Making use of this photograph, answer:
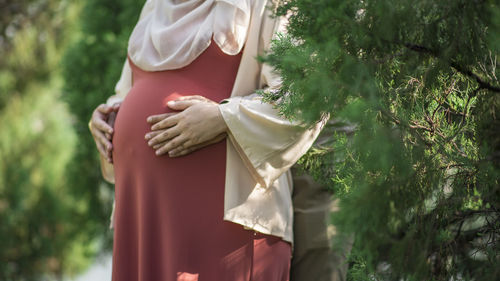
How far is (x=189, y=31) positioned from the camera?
85.6 inches

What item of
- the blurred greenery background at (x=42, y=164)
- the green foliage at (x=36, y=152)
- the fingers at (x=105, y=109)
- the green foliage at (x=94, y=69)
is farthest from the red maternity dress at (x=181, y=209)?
the green foliage at (x=36, y=152)

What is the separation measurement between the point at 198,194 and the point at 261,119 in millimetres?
331

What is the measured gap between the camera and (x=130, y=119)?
85.1 inches

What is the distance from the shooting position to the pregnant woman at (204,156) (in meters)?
2.01

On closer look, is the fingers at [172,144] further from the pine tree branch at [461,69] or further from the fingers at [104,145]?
the pine tree branch at [461,69]

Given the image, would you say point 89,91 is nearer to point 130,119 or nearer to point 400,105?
point 130,119

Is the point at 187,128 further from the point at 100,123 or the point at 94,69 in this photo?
the point at 94,69

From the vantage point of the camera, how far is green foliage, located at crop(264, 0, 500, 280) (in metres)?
1.29

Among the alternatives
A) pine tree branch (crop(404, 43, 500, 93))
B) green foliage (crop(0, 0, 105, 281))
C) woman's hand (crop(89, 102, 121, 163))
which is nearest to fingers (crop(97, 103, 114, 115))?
woman's hand (crop(89, 102, 121, 163))

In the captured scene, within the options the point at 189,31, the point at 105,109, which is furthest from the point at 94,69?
the point at 189,31

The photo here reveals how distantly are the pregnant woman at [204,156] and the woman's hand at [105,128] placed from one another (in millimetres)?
68

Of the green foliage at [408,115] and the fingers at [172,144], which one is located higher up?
the green foliage at [408,115]

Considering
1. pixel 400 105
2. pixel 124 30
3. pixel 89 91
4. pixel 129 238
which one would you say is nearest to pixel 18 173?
pixel 89 91

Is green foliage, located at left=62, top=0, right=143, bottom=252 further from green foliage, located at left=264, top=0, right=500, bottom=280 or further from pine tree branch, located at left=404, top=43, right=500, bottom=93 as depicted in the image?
pine tree branch, located at left=404, top=43, right=500, bottom=93
